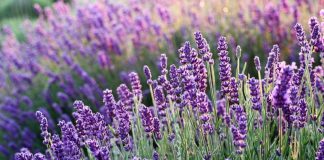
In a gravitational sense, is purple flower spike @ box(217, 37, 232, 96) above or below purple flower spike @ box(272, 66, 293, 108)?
above

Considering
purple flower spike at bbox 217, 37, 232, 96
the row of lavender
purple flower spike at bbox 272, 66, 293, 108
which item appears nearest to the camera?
purple flower spike at bbox 272, 66, 293, 108

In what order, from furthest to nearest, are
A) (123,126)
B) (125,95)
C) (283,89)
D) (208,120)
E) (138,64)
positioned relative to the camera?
1. (138,64)
2. (125,95)
3. (123,126)
4. (208,120)
5. (283,89)

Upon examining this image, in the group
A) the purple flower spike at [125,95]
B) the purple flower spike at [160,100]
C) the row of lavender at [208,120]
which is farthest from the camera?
the purple flower spike at [125,95]

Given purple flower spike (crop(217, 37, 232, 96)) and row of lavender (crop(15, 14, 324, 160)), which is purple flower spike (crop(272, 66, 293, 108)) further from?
purple flower spike (crop(217, 37, 232, 96))

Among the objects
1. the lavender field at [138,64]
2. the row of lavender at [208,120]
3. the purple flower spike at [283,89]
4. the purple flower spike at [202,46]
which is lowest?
the purple flower spike at [283,89]

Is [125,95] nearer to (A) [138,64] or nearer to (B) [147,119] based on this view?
(B) [147,119]

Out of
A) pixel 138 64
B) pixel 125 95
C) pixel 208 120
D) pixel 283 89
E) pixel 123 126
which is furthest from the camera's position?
pixel 138 64

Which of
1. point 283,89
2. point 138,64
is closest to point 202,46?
point 283,89

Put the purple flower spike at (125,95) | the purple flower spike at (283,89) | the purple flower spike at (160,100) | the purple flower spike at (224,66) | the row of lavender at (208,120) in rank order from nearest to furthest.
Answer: the purple flower spike at (283,89) < the row of lavender at (208,120) < the purple flower spike at (224,66) < the purple flower spike at (160,100) < the purple flower spike at (125,95)

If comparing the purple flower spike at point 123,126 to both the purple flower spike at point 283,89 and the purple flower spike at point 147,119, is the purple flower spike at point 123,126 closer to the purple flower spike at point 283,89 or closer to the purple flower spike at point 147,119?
the purple flower spike at point 147,119

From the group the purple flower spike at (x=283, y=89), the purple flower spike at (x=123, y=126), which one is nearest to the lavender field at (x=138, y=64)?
the purple flower spike at (x=123, y=126)

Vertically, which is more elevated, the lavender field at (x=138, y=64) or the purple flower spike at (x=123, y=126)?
the lavender field at (x=138, y=64)

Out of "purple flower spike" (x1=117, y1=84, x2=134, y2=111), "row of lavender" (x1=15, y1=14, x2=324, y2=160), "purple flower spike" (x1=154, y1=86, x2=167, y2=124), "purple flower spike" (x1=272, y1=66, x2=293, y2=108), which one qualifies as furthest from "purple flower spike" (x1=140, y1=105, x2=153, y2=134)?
"purple flower spike" (x1=272, y1=66, x2=293, y2=108)

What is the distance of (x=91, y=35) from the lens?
538 cm
